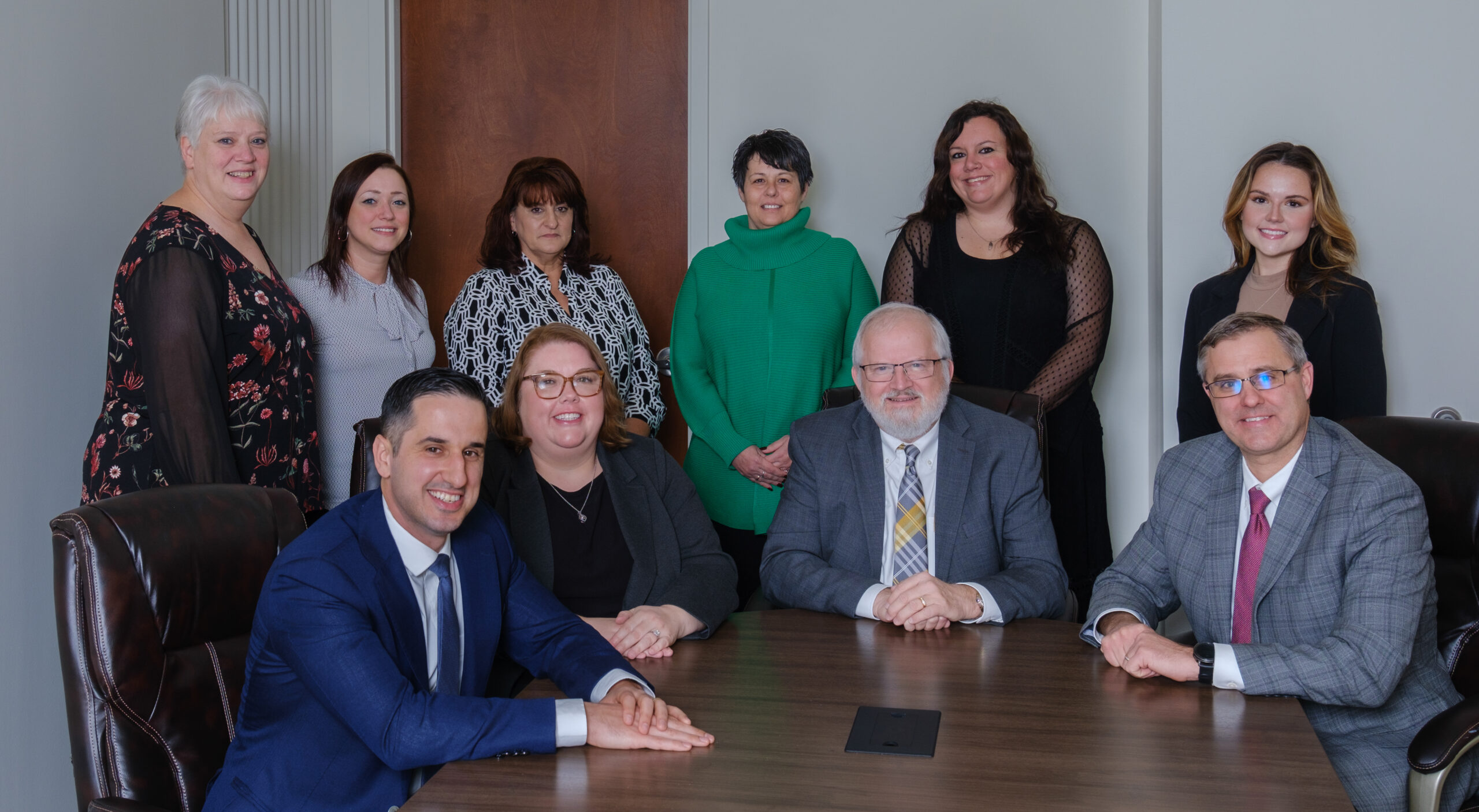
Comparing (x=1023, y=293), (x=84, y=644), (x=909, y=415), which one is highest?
(x=1023, y=293)

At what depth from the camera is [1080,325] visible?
132 inches

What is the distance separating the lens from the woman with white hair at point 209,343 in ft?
8.30

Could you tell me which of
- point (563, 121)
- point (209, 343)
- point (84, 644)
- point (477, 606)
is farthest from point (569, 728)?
point (563, 121)

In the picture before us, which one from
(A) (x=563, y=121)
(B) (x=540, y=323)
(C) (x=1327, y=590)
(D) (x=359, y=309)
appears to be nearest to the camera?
(C) (x=1327, y=590)

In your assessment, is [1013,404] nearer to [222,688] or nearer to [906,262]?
[906,262]

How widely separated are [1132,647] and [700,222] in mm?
2806

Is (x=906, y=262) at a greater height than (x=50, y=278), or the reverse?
(x=906, y=262)

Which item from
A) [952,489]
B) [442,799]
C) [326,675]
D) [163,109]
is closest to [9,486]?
[163,109]

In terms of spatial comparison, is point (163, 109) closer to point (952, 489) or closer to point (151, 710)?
point (151, 710)

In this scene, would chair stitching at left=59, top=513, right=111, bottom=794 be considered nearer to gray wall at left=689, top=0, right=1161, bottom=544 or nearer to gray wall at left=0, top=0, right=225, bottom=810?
gray wall at left=0, top=0, right=225, bottom=810

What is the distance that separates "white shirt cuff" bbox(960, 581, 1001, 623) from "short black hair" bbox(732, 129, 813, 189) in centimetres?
164

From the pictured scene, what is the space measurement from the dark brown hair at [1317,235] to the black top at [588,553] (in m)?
1.98

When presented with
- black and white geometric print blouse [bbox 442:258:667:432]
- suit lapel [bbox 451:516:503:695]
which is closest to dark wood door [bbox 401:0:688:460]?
black and white geometric print blouse [bbox 442:258:667:432]

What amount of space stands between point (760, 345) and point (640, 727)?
199cm
